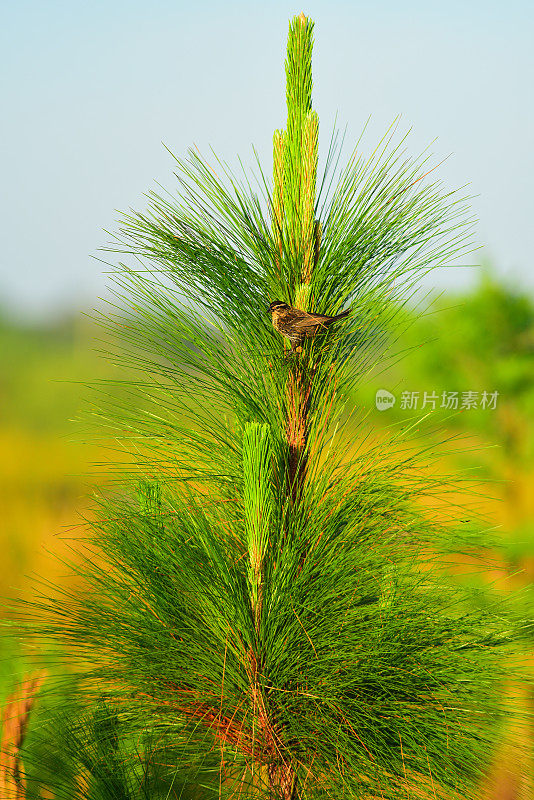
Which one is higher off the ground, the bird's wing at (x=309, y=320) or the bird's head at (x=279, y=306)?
the bird's head at (x=279, y=306)

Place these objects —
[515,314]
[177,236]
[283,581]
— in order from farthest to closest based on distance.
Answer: [515,314], [177,236], [283,581]

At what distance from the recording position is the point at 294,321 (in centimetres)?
98

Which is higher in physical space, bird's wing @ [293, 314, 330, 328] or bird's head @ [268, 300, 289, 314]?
bird's head @ [268, 300, 289, 314]

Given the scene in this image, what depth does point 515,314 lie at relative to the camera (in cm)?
543

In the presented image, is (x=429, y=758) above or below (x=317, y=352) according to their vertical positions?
below

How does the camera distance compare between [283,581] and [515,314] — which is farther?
[515,314]

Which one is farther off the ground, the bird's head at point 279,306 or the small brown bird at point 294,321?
the bird's head at point 279,306

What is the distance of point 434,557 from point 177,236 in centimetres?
64

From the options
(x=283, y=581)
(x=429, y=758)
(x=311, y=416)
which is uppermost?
(x=311, y=416)

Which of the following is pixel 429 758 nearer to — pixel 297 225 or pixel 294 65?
pixel 297 225

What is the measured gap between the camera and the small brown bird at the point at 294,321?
96 centimetres

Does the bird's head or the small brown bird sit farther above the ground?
the bird's head

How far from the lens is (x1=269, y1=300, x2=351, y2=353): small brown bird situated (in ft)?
3.16

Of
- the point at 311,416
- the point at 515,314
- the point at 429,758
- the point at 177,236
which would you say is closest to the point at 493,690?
the point at 429,758
